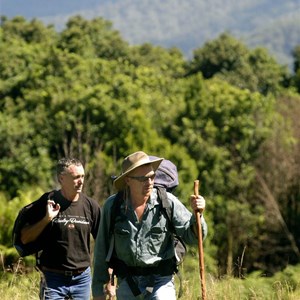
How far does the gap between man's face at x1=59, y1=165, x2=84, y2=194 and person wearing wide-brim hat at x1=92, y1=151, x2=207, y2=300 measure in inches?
27.6

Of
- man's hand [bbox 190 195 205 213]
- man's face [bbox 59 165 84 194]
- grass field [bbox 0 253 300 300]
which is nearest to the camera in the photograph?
man's hand [bbox 190 195 205 213]

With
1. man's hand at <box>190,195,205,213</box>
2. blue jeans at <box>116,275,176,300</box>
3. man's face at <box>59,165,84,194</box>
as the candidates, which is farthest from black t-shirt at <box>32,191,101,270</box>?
man's hand at <box>190,195,205,213</box>

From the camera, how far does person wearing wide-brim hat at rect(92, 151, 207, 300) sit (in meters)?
4.97

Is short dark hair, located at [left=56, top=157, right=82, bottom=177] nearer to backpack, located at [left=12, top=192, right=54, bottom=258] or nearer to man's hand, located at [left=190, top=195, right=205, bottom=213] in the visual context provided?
backpack, located at [left=12, top=192, right=54, bottom=258]

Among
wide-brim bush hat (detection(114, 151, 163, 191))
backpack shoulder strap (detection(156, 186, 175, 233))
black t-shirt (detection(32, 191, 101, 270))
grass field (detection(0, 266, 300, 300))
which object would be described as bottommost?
grass field (detection(0, 266, 300, 300))

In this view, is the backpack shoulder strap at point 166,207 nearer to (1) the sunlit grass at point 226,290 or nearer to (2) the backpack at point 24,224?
(2) the backpack at point 24,224

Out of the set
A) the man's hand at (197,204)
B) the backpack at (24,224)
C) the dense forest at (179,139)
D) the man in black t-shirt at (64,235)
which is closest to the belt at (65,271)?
the man in black t-shirt at (64,235)

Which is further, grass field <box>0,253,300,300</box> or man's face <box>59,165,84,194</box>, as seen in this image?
grass field <box>0,253,300,300</box>

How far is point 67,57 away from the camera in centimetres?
3231

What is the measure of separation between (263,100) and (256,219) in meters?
4.38

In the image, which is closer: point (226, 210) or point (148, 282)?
point (148, 282)

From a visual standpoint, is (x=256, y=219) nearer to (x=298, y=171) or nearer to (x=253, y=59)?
(x=298, y=171)

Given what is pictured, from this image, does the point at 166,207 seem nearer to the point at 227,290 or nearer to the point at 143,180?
the point at 143,180

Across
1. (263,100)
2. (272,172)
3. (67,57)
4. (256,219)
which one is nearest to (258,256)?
(256,219)
